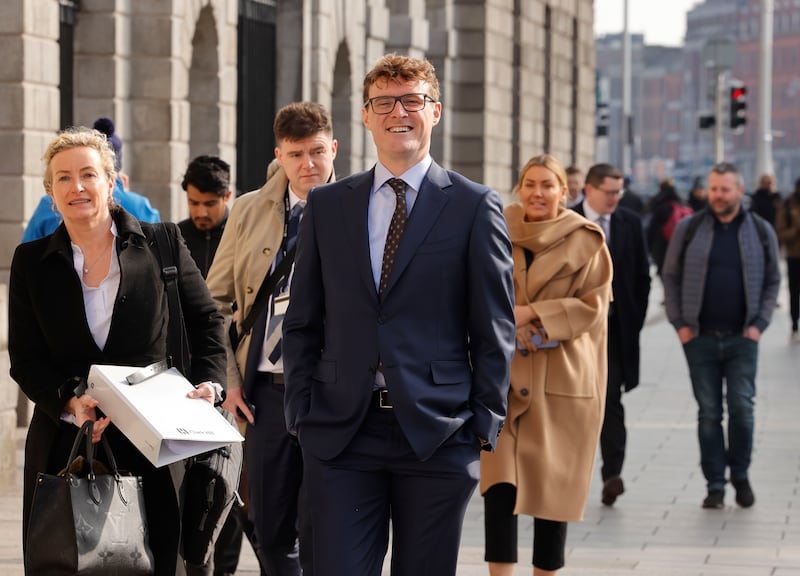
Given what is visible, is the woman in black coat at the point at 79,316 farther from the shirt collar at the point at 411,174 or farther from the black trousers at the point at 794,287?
the black trousers at the point at 794,287

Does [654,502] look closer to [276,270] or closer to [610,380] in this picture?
[610,380]

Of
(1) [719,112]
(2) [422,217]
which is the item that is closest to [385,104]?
(2) [422,217]

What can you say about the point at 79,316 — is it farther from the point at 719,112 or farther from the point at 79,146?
the point at 719,112

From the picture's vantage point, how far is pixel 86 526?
15.7 feet

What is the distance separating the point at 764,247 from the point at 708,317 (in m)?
0.53

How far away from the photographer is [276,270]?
6285 mm

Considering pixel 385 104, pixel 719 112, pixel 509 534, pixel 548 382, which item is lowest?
pixel 509 534

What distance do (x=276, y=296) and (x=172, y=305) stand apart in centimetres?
101

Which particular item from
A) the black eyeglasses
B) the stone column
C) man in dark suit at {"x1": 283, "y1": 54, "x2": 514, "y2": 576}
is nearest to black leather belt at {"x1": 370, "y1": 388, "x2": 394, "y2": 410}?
man in dark suit at {"x1": 283, "y1": 54, "x2": 514, "y2": 576}

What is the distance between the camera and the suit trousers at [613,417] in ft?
32.3

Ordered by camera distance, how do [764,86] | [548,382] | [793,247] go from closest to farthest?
1. [548,382]
2. [793,247]
3. [764,86]

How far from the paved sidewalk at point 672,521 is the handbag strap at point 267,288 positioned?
162 centimetres

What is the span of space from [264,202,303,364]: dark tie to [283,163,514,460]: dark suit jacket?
1165 mm

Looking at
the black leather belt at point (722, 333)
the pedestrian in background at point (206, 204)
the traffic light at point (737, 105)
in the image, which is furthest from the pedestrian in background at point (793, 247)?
the pedestrian in background at point (206, 204)
